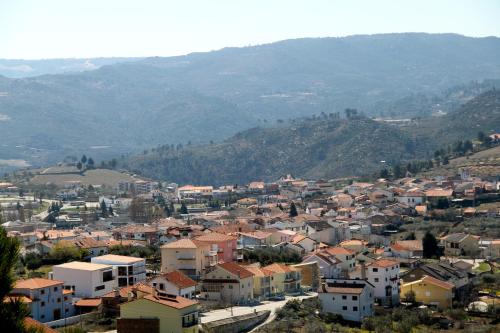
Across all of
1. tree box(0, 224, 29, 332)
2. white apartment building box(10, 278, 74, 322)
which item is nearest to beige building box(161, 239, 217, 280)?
white apartment building box(10, 278, 74, 322)

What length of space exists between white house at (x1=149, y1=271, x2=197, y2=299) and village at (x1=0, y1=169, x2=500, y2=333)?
0.06 meters

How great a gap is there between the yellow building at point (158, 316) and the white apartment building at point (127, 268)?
9.18 meters

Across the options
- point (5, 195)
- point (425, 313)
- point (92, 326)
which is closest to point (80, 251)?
point (92, 326)

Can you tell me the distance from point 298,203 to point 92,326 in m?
58.4

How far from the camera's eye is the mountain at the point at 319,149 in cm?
15225

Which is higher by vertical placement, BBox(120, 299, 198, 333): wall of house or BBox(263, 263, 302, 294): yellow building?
BBox(120, 299, 198, 333): wall of house

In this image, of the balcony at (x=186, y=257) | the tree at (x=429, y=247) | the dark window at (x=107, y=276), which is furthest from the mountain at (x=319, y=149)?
the dark window at (x=107, y=276)

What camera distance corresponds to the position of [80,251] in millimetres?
47125

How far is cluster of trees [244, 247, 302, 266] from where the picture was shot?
166ft

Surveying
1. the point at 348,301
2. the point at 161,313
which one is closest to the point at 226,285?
the point at 348,301

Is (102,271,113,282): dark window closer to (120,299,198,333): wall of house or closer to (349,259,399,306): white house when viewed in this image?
(120,299,198,333): wall of house

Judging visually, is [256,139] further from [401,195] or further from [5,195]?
[401,195]

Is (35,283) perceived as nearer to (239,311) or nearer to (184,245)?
(239,311)

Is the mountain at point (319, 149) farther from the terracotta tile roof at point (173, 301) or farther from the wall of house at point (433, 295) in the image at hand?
the terracotta tile roof at point (173, 301)
